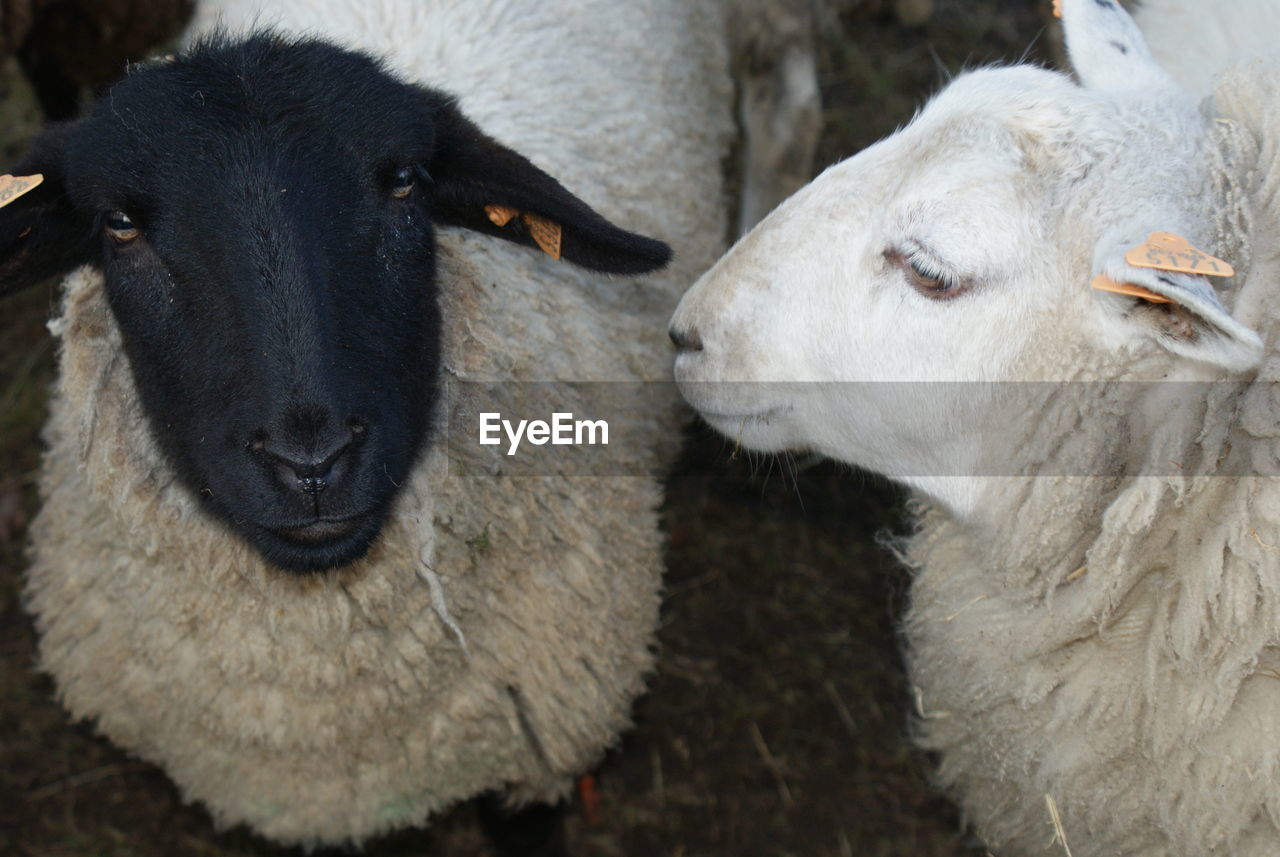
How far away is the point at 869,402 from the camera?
1.91 metres

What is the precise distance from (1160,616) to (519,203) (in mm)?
1398

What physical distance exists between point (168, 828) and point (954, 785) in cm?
239

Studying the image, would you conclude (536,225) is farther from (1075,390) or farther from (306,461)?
(1075,390)

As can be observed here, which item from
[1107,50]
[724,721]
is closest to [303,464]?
[1107,50]

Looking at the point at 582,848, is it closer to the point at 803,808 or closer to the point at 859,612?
the point at 803,808

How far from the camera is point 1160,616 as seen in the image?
5.62 ft

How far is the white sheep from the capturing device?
1599 millimetres

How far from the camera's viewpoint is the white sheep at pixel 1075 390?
1.60 metres

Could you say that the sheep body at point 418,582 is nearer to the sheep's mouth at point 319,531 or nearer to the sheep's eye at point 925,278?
the sheep's mouth at point 319,531

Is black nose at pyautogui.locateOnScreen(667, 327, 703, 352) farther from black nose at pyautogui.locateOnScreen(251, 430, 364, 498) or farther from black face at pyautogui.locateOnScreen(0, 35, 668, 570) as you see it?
black nose at pyautogui.locateOnScreen(251, 430, 364, 498)

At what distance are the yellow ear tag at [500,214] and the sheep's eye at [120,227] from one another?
0.67 metres

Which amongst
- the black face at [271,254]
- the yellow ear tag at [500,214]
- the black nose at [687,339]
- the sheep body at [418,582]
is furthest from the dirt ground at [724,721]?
the black face at [271,254]

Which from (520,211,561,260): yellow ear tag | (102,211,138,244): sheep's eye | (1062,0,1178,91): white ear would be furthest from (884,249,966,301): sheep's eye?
(102,211,138,244): sheep's eye

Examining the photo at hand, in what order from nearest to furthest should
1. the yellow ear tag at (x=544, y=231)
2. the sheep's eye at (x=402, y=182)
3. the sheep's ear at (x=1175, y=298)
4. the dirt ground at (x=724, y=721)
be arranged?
the sheep's ear at (x=1175, y=298) < the sheep's eye at (x=402, y=182) < the yellow ear tag at (x=544, y=231) < the dirt ground at (x=724, y=721)
